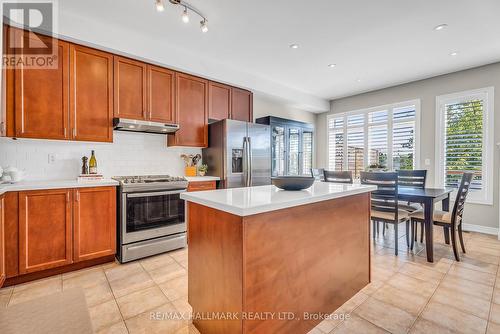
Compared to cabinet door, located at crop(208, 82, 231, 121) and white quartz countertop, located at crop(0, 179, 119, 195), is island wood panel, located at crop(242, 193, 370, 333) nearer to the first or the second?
white quartz countertop, located at crop(0, 179, 119, 195)

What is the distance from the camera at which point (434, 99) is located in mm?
4281

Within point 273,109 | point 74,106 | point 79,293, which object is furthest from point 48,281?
point 273,109

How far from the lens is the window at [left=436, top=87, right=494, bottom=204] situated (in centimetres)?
377

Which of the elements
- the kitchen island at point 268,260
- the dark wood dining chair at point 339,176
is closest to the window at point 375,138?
the dark wood dining chair at point 339,176

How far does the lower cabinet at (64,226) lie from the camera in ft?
7.35

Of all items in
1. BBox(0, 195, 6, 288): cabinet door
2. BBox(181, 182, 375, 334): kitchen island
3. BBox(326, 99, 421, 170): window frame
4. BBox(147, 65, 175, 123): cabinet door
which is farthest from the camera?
BBox(326, 99, 421, 170): window frame

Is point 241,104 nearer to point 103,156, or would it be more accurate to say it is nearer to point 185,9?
point 185,9

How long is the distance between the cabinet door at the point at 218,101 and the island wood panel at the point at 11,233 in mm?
2465

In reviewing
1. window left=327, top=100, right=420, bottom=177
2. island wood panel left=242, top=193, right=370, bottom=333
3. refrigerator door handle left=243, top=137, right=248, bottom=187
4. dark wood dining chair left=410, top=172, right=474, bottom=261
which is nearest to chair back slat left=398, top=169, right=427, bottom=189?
dark wood dining chair left=410, top=172, right=474, bottom=261

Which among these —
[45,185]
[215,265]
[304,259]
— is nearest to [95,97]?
[45,185]

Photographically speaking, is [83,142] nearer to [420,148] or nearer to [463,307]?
[463,307]

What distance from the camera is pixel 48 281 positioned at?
2307mm

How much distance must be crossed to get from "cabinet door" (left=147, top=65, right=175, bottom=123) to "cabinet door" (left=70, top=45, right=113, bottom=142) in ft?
1.53

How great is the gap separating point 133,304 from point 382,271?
2349 millimetres
